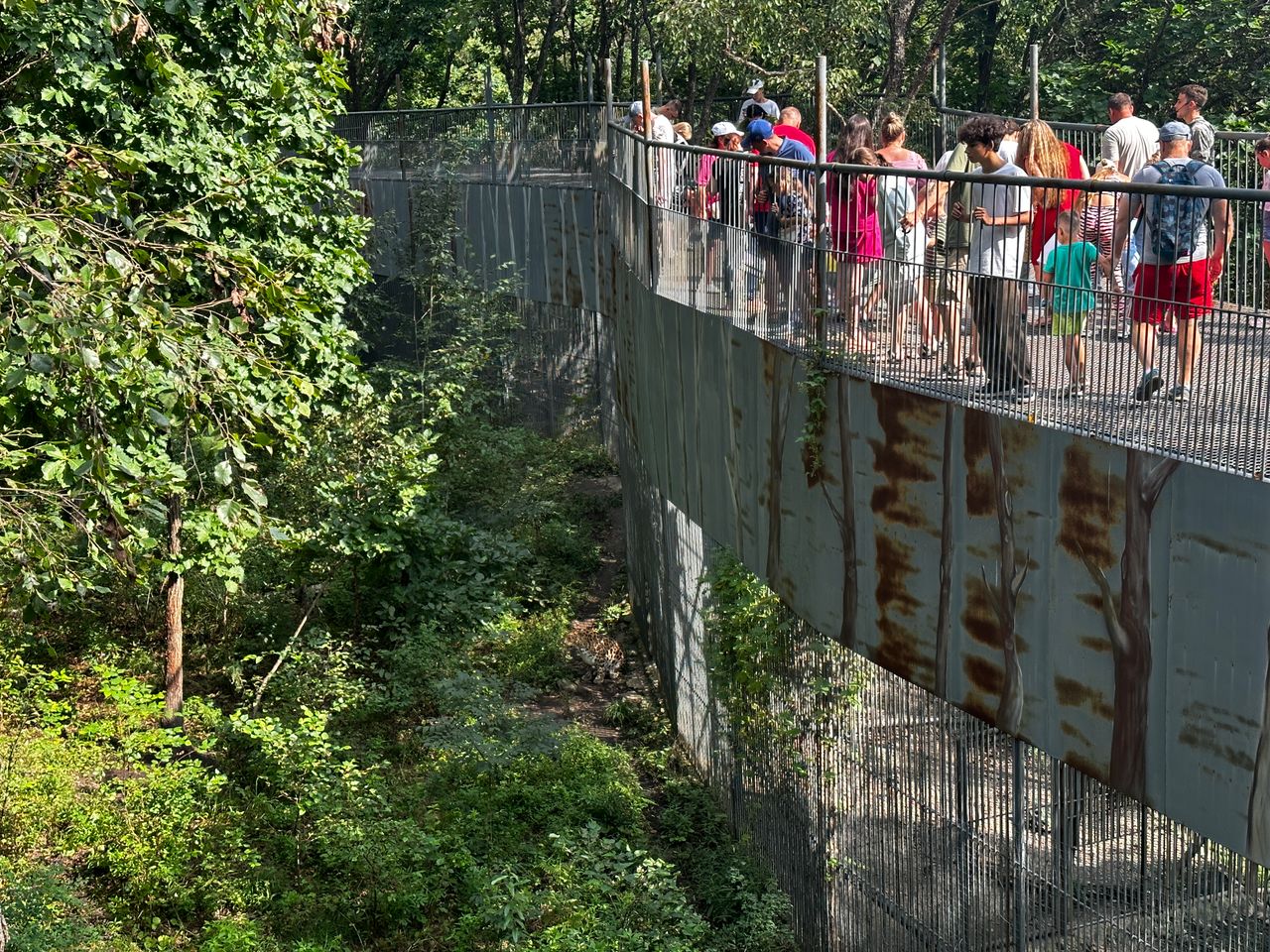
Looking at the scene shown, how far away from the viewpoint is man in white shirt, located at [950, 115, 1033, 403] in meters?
6.45

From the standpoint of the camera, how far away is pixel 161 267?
5.54 meters

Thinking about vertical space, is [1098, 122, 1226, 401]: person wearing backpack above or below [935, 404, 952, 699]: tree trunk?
above

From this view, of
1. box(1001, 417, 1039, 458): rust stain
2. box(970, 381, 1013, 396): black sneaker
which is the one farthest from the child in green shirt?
box(970, 381, 1013, 396): black sneaker

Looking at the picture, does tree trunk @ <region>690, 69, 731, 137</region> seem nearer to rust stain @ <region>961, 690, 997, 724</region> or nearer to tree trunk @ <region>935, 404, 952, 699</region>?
tree trunk @ <region>935, 404, 952, 699</region>

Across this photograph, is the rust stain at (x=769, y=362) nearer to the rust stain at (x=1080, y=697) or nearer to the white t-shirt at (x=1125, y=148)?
the white t-shirt at (x=1125, y=148)

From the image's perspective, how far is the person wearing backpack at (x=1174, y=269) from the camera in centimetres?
559

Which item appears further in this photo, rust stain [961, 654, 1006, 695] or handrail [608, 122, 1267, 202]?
rust stain [961, 654, 1006, 695]

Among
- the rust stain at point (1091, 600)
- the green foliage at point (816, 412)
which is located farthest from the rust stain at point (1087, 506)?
the green foliage at point (816, 412)

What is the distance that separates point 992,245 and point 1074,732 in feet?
7.46

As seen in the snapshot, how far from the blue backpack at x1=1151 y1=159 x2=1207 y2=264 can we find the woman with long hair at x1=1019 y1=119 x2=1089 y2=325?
0.48 metres

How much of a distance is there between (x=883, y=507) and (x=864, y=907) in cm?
309

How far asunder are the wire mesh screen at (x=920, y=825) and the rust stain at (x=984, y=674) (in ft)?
1.59

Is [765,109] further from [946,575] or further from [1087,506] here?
[1087,506]

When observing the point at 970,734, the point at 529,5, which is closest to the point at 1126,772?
the point at 970,734
